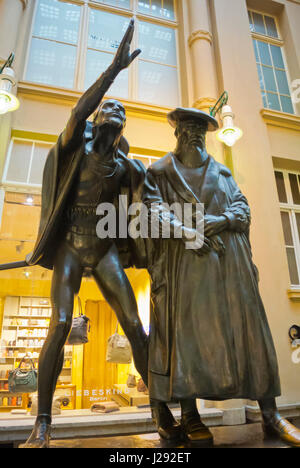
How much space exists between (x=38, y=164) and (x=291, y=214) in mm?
5021

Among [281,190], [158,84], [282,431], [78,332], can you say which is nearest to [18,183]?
[78,332]

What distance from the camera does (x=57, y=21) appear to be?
7090mm

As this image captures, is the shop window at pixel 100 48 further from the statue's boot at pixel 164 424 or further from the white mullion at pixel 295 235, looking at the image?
the statue's boot at pixel 164 424

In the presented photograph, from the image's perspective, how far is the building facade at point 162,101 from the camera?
5.50 m

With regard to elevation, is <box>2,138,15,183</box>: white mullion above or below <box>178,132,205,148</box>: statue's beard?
above

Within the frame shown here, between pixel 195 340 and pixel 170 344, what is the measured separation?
160 millimetres

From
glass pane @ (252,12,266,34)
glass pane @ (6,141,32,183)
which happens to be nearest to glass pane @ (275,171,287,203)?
glass pane @ (252,12,266,34)

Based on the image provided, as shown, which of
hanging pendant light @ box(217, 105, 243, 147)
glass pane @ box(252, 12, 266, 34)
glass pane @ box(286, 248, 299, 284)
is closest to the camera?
hanging pendant light @ box(217, 105, 243, 147)

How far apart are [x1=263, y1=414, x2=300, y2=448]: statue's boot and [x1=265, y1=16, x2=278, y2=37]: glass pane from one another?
956 cm

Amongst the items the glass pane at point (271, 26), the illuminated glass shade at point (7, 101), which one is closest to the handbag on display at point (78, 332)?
the illuminated glass shade at point (7, 101)

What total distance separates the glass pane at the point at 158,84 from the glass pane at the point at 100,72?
0.35 m

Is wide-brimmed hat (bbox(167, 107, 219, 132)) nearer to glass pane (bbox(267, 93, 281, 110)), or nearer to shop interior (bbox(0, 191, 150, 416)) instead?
shop interior (bbox(0, 191, 150, 416))

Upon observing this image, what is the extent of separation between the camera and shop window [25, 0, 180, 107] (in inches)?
261
